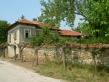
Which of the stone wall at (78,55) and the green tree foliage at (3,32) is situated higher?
the green tree foliage at (3,32)

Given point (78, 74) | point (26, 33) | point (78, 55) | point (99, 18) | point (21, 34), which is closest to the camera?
point (99, 18)

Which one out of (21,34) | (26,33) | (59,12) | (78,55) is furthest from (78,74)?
(26,33)

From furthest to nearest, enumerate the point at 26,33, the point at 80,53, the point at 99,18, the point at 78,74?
the point at 26,33 → the point at 80,53 → the point at 78,74 → the point at 99,18

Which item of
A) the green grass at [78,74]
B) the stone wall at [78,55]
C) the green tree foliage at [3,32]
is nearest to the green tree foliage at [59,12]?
the stone wall at [78,55]

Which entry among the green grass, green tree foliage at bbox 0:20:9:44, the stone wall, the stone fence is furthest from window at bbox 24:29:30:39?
the green grass

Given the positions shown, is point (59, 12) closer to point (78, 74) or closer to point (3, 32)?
point (78, 74)

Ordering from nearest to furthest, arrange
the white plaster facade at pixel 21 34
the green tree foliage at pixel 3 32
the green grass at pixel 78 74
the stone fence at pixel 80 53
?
1. the green grass at pixel 78 74
2. the stone fence at pixel 80 53
3. the white plaster facade at pixel 21 34
4. the green tree foliage at pixel 3 32

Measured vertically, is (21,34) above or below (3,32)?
below

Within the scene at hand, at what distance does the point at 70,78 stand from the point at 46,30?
68.6 ft

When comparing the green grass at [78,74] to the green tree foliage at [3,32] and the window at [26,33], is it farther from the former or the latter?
the green tree foliage at [3,32]

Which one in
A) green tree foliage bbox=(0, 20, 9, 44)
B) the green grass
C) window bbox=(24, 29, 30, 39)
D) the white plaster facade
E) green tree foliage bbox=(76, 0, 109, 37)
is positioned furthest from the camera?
green tree foliage bbox=(0, 20, 9, 44)

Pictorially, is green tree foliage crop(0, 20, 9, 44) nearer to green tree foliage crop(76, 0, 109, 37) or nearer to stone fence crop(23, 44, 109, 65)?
stone fence crop(23, 44, 109, 65)

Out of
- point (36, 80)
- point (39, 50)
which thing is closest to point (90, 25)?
point (36, 80)

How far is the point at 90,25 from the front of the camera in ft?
61.3
